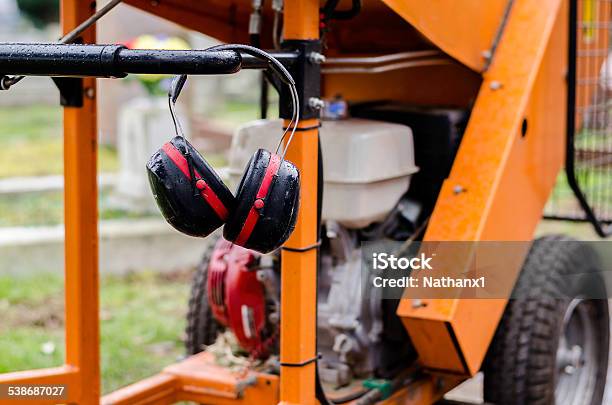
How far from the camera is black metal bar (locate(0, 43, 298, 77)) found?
2098 mm

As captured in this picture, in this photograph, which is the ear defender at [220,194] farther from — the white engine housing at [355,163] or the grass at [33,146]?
the grass at [33,146]

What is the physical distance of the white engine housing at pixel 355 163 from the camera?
3.18 metres

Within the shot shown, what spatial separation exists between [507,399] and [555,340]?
0.26m

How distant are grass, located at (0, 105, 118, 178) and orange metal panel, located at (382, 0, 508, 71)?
631cm

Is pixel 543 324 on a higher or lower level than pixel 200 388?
higher

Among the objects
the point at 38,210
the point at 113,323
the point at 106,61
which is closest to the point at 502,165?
the point at 106,61

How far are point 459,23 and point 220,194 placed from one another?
1.32 metres

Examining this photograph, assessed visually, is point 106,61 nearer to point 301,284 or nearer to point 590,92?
point 301,284

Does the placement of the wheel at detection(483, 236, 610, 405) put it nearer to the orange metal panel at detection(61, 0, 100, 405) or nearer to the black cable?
the black cable

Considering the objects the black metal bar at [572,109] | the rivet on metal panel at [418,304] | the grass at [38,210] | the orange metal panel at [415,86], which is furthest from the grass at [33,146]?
the rivet on metal panel at [418,304]

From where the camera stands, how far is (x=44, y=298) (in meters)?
5.75

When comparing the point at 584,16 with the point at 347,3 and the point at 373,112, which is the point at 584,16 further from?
the point at 347,3

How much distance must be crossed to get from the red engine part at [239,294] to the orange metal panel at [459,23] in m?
0.96

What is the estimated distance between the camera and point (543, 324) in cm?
338
